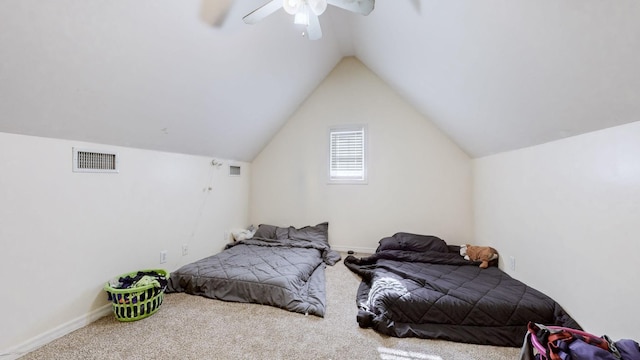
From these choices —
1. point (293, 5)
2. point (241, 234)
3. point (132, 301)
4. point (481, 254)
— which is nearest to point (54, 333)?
point (132, 301)

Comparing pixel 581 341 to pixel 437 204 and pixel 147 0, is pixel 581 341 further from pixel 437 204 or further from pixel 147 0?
pixel 147 0

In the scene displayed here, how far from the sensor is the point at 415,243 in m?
3.20

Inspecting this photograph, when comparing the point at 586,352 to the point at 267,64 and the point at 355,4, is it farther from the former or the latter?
the point at 267,64

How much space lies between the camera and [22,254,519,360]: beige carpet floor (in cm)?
156

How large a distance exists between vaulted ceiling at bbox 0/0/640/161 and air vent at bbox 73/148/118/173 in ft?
0.37

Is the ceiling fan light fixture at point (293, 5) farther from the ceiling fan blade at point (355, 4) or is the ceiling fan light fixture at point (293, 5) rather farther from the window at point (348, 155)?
the window at point (348, 155)

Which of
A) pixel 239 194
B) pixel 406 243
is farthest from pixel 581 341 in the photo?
pixel 239 194

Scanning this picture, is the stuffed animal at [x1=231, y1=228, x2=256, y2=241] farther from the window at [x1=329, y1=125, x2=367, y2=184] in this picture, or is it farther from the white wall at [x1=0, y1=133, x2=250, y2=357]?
the window at [x1=329, y1=125, x2=367, y2=184]

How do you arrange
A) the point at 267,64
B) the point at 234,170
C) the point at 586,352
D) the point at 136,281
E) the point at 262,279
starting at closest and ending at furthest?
the point at 586,352 < the point at 136,281 < the point at 262,279 < the point at 267,64 < the point at 234,170

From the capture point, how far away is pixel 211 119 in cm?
272

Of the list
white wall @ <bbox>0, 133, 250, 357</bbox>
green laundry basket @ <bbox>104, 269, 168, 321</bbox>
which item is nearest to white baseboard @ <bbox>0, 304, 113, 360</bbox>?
white wall @ <bbox>0, 133, 250, 357</bbox>

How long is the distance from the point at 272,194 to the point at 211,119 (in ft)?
5.88

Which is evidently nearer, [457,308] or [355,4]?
→ [355,4]

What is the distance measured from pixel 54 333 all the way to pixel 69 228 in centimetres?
71
